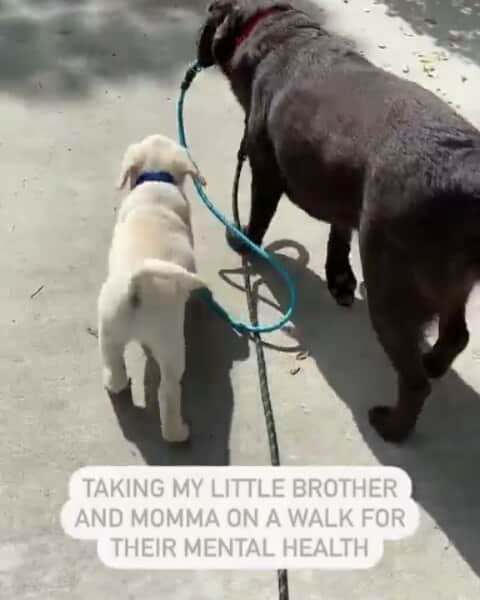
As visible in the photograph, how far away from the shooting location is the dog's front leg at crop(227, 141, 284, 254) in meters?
3.15

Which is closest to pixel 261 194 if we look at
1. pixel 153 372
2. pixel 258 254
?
pixel 258 254

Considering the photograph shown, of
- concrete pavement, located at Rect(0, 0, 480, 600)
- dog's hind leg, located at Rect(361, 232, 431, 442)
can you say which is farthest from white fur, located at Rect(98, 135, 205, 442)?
dog's hind leg, located at Rect(361, 232, 431, 442)

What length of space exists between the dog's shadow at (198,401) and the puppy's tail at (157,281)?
0.45 m

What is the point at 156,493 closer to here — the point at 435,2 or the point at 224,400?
the point at 224,400

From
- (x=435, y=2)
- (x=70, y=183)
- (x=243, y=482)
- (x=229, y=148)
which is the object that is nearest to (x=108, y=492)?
(x=243, y=482)

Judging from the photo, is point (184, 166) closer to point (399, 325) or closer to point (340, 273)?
point (340, 273)

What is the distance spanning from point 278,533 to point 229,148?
211cm

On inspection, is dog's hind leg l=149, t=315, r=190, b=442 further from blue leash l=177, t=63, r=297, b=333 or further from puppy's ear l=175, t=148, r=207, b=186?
puppy's ear l=175, t=148, r=207, b=186

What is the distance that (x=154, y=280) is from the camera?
2477 mm

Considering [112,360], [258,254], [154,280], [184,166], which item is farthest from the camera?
[258,254]

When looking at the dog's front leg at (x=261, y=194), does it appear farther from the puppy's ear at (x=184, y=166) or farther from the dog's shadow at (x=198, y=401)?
the dog's shadow at (x=198, y=401)

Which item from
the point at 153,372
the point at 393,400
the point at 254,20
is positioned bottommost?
the point at 153,372

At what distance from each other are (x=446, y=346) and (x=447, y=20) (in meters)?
2.94

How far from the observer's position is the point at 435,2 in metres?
5.44
